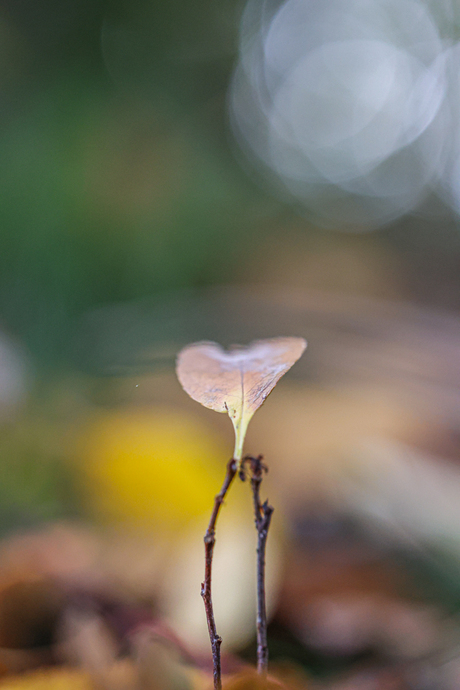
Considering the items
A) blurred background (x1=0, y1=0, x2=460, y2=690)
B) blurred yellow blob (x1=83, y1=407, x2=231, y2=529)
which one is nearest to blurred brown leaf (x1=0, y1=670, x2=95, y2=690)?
blurred background (x1=0, y1=0, x2=460, y2=690)

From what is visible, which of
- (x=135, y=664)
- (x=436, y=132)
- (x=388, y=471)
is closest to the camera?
(x=135, y=664)

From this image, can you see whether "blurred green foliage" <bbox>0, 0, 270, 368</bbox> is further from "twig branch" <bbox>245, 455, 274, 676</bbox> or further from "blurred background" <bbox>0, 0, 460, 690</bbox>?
"twig branch" <bbox>245, 455, 274, 676</bbox>

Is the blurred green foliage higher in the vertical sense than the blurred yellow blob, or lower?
higher

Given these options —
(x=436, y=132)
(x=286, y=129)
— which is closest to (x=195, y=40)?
(x=286, y=129)

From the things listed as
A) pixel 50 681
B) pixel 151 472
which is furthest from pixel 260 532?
pixel 151 472

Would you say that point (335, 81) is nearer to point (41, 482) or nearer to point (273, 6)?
point (273, 6)

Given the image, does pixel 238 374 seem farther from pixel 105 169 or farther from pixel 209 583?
pixel 105 169

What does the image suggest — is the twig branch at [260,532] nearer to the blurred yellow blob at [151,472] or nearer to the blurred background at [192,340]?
the blurred background at [192,340]
